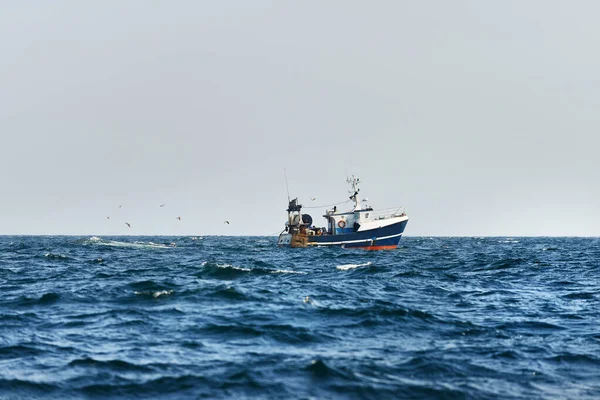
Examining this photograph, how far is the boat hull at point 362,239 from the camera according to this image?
249 feet

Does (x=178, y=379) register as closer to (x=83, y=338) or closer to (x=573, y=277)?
(x=83, y=338)

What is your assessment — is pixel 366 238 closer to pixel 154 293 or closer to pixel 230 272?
pixel 230 272

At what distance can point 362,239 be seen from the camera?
2987 inches

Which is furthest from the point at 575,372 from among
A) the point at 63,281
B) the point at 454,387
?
the point at 63,281

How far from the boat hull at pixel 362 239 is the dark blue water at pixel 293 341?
152 feet

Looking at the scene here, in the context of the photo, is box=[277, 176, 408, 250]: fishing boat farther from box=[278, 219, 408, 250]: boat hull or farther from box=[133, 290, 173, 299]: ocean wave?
box=[133, 290, 173, 299]: ocean wave

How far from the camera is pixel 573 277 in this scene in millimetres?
36781

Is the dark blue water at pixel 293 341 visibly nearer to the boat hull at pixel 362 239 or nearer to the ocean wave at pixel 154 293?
the ocean wave at pixel 154 293

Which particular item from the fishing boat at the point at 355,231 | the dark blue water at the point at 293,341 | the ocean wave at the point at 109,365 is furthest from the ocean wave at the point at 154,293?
the fishing boat at the point at 355,231

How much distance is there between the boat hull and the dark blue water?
46379mm

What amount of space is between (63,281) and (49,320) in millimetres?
12083

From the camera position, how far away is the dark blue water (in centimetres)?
1189

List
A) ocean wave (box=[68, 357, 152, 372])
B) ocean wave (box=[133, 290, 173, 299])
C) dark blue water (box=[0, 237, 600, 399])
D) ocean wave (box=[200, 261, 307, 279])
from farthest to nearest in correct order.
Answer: ocean wave (box=[200, 261, 307, 279]), ocean wave (box=[133, 290, 173, 299]), ocean wave (box=[68, 357, 152, 372]), dark blue water (box=[0, 237, 600, 399])

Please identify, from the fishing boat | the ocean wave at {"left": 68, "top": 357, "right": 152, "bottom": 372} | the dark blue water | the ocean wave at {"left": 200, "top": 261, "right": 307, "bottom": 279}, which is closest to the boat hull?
the fishing boat
